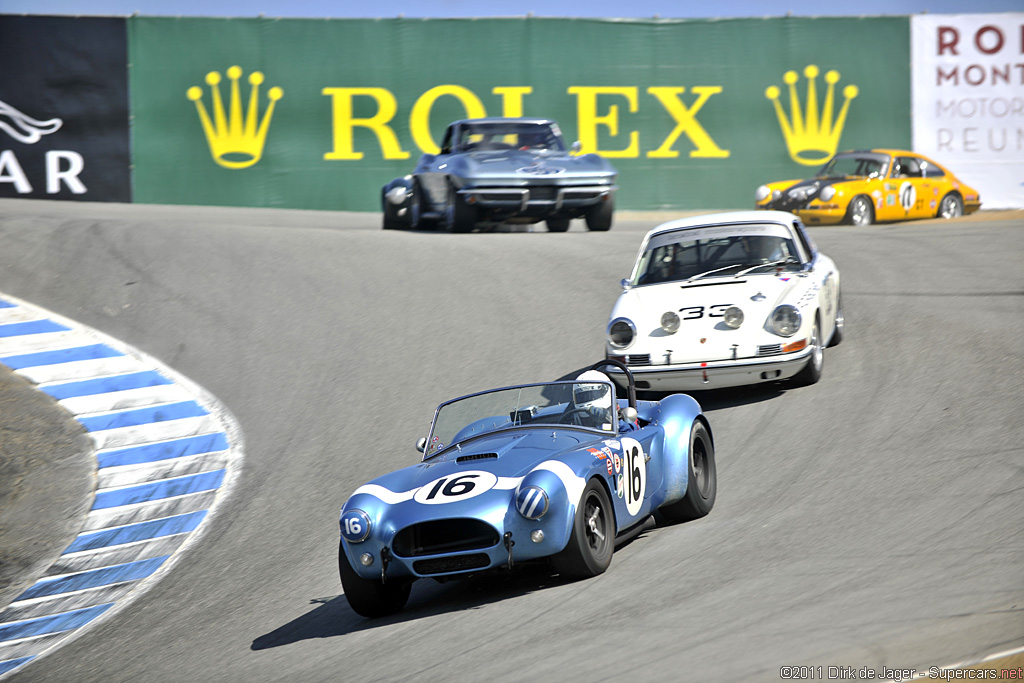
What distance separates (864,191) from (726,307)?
374 inches

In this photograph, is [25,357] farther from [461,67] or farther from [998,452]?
[461,67]

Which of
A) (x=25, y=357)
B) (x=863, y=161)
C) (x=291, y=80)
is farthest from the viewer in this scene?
(x=291, y=80)

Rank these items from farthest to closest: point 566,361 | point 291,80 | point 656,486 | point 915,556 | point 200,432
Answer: point 291,80
point 566,361
point 200,432
point 656,486
point 915,556

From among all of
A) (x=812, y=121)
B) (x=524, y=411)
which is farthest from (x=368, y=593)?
(x=812, y=121)

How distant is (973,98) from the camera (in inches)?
840

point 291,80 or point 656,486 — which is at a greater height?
point 291,80

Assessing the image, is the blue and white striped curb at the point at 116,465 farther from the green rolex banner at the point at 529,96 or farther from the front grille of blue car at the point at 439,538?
the green rolex banner at the point at 529,96

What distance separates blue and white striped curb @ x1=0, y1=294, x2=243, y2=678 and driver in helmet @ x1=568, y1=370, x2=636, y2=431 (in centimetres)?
294

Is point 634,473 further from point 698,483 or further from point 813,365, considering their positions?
point 813,365

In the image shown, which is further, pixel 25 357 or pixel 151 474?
pixel 25 357

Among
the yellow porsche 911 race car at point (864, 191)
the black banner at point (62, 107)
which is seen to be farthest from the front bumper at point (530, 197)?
the black banner at point (62, 107)

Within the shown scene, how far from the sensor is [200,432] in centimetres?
949

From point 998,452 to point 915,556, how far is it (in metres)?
2.04

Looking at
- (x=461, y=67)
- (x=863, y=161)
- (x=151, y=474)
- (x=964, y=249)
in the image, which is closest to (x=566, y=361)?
(x=151, y=474)
